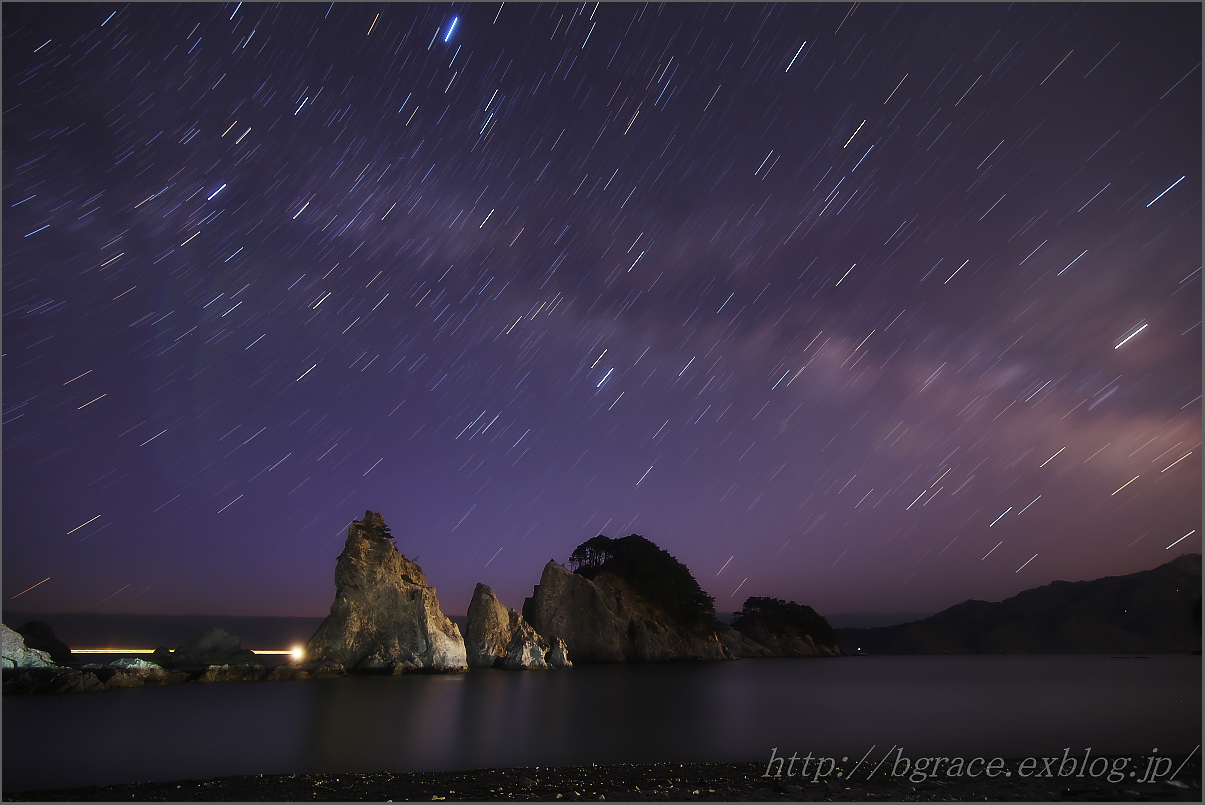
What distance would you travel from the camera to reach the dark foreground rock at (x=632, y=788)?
1067cm

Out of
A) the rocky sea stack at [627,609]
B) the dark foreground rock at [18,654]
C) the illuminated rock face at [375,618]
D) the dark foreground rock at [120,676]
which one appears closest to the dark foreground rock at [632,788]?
the dark foreground rock at [120,676]

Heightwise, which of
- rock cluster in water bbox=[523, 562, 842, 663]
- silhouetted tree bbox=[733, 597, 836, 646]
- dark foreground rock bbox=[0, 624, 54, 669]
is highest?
dark foreground rock bbox=[0, 624, 54, 669]

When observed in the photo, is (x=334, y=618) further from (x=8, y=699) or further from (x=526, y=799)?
(x=526, y=799)

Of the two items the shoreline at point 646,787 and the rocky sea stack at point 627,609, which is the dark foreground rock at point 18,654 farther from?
the rocky sea stack at point 627,609

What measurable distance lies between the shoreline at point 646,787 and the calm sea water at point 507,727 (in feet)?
9.20

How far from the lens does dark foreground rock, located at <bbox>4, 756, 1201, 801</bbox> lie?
35.0ft

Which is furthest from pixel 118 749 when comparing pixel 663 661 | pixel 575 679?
pixel 663 661

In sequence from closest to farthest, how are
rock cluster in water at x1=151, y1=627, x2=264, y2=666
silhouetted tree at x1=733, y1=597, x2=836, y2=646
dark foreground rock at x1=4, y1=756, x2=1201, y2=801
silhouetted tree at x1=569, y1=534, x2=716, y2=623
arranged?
dark foreground rock at x1=4, y1=756, x2=1201, y2=801
rock cluster in water at x1=151, y1=627, x2=264, y2=666
silhouetted tree at x1=569, y1=534, x2=716, y2=623
silhouetted tree at x1=733, y1=597, x2=836, y2=646

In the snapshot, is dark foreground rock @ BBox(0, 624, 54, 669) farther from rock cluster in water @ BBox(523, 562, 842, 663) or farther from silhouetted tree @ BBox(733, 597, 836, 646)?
silhouetted tree @ BBox(733, 597, 836, 646)

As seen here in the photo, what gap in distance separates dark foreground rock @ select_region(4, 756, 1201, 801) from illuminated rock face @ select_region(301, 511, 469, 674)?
119 feet

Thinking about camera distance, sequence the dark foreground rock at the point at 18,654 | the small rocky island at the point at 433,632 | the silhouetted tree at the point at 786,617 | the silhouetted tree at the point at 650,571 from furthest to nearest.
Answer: the silhouetted tree at the point at 786,617, the silhouetted tree at the point at 650,571, the small rocky island at the point at 433,632, the dark foreground rock at the point at 18,654

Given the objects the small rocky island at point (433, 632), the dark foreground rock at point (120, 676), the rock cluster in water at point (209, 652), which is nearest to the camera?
the dark foreground rock at point (120, 676)

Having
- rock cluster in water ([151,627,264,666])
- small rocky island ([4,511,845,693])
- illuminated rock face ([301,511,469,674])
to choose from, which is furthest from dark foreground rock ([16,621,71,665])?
A: illuminated rock face ([301,511,469,674])

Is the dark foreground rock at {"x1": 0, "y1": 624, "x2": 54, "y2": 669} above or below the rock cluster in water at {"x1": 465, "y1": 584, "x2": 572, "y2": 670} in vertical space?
above
